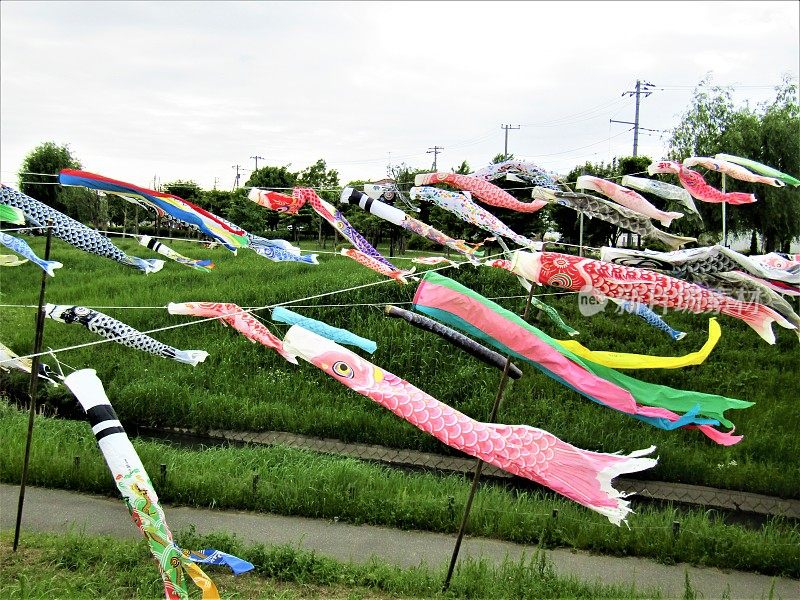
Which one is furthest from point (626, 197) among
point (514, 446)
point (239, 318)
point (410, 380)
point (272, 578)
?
point (410, 380)

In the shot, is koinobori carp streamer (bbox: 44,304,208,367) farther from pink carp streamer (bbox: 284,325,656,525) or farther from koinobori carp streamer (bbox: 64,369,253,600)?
pink carp streamer (bbox: 284,325,656,525)


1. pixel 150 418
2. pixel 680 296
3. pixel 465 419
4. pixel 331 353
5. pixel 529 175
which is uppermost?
pixel 529 175

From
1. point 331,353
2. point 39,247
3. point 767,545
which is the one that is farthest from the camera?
point 39,247

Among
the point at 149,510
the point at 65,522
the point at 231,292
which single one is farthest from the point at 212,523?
the point at 231,292

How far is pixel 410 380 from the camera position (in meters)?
10.8

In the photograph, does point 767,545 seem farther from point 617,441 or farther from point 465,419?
point 465,419

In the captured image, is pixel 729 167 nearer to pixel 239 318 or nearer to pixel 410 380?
pixel 239 318

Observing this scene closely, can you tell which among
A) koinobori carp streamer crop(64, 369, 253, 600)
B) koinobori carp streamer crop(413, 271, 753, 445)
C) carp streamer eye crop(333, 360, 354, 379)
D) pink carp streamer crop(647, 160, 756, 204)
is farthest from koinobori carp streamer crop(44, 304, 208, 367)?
pink carp streamer crop(647, 160, 756, 204)

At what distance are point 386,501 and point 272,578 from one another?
1.79 m

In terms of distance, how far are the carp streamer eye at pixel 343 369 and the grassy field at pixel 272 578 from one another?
1.84m

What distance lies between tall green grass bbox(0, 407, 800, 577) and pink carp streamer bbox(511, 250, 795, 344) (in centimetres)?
252

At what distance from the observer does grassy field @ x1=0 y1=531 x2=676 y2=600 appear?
469cm

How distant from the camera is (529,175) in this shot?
6441 mm

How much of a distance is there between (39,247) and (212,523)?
1680 centimetres
